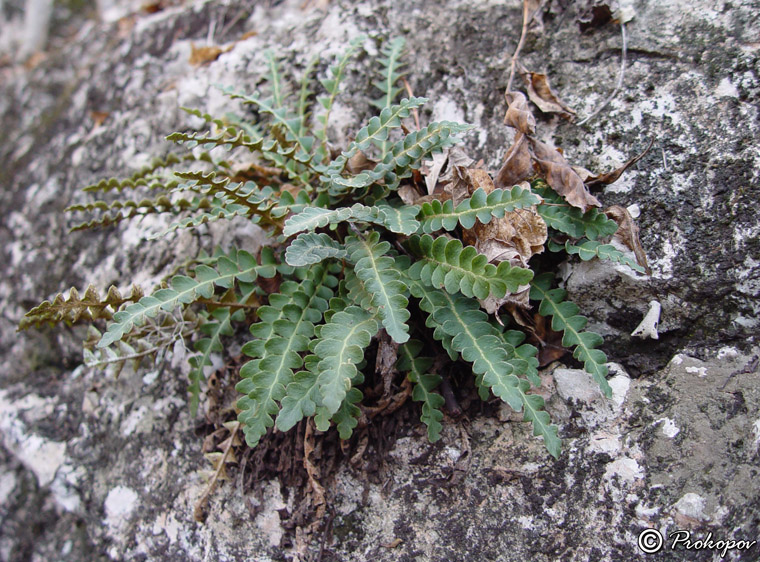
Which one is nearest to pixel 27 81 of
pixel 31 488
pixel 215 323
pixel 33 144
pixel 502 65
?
pixel 33 144

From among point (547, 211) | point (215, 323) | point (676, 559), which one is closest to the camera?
point (676, 559)

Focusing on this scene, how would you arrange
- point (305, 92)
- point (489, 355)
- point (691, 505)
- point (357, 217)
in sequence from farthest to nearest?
point (305, 92) < point (357, 217) < point (489, 355) < point (691, 505)

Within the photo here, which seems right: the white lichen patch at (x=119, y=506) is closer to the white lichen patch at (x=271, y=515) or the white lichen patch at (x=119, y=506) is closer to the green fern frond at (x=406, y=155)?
the white lichen patch at (x=271, y=515)

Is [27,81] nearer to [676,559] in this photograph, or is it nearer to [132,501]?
[132,501]

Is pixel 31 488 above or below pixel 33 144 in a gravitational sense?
below

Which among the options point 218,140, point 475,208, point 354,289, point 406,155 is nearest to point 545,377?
point 475,208

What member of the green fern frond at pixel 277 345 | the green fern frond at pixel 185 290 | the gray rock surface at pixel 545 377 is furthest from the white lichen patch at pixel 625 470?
the green fern frond at pixel 185 290

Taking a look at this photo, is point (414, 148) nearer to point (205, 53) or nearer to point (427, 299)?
point (427, 299)
